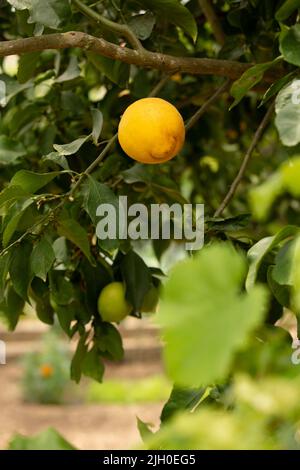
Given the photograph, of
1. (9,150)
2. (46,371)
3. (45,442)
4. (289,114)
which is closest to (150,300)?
(9,150)

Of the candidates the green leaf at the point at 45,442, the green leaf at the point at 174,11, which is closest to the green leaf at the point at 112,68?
the green leaf at the point at 174,11

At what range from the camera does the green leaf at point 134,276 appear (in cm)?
140

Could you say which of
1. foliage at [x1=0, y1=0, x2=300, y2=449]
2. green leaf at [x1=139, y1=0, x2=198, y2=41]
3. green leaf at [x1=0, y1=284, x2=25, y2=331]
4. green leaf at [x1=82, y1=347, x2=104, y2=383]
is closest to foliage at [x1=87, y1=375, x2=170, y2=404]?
foliage at [x1=0, y1=0, x2=300, y2=449]

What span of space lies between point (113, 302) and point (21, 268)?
0.85ft

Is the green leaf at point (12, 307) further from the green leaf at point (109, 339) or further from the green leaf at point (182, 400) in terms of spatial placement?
the green leaf at point (182, 400)

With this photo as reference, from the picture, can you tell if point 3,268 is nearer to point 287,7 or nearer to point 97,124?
point 97,124

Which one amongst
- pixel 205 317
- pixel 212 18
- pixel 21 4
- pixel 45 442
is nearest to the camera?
pixel 205 317

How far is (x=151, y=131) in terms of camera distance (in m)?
1.07

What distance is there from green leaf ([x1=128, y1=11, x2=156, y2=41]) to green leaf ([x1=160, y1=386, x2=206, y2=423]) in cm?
55

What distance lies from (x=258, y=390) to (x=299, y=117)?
1.83 feet

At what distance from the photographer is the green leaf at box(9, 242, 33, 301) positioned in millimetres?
1164

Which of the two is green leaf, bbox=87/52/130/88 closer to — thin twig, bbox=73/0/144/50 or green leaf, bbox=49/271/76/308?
thin twig, bbox=73/0/144/50

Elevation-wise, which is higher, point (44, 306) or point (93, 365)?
point (44, 306)

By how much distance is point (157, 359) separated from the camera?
669 centimetres
